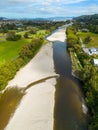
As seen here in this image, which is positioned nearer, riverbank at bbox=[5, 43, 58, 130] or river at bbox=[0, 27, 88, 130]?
riverbank at bbox=[5, 43, 58, 130]

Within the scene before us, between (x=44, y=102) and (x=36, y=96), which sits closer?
(x=44, y=102)

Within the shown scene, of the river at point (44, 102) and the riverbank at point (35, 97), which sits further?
the river at point (44, 102)

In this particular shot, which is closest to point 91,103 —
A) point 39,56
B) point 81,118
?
point 81,118

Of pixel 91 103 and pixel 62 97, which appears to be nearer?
pixel 91 103

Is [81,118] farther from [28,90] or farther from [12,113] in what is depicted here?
[28,90]

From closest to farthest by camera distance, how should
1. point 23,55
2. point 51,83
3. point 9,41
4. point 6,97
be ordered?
point 6,97 < point 51,83 < point 23,55 < point 9,41

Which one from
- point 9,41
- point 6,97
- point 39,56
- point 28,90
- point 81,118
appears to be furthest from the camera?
point 9,41

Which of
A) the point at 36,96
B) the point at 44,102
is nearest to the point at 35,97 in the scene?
the point at 36,96

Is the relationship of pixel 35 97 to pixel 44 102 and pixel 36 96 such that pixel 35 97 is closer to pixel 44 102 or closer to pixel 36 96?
pixel 36 96
